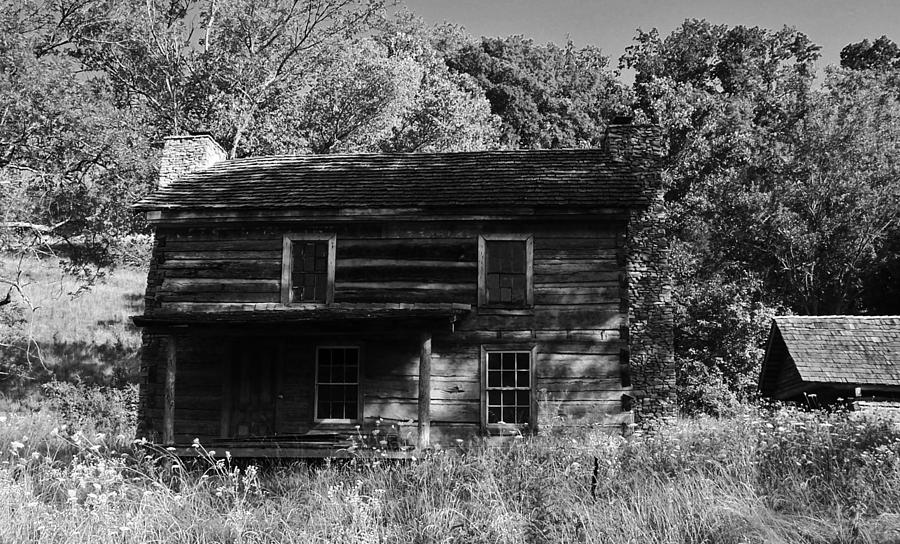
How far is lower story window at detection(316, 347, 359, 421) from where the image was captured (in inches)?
657

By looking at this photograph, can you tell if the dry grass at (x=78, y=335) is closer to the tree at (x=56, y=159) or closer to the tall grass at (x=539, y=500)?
the tree at (x=56, y=159)

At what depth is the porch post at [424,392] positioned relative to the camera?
1456 centimetres

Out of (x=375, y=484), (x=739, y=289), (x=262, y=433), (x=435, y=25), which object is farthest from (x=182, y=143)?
(x=435, y=25)

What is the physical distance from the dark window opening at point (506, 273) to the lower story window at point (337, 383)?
10.7 feet

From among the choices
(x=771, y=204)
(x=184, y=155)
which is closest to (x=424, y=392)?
(x=184, y=155)

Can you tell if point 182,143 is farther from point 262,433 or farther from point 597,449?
point 597,449

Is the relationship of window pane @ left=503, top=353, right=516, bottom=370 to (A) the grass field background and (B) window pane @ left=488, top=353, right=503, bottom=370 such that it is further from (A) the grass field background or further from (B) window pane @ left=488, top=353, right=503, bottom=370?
(A) the grass field background

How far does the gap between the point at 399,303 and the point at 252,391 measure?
3.71m

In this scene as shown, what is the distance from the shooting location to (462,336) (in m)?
16.6

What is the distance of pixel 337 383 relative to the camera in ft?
54.8

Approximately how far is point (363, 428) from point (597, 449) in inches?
280

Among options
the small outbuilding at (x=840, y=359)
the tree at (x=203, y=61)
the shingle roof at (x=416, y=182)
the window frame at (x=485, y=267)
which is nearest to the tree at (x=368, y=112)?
the tree at (x=203, y=61)

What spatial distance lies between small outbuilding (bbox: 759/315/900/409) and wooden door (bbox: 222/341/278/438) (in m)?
12.9

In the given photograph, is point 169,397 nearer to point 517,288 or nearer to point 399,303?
point 399,303
